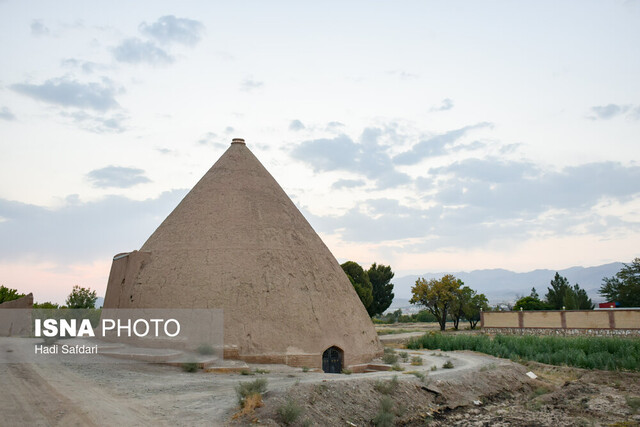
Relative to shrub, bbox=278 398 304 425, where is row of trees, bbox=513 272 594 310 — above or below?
below

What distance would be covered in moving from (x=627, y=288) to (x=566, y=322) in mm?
21187

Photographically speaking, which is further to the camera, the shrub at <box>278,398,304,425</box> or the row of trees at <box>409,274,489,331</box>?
the row of trees at <box>409,274,489,331</box>

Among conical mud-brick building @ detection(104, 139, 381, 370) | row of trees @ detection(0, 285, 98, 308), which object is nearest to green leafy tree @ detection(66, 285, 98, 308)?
row of trees @ detection(0, 285, 98, 308)

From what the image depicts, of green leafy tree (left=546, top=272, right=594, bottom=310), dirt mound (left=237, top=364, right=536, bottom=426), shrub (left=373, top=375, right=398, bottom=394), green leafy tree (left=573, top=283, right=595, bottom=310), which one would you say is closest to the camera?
dirt mound (left=237, top=364, right=536, bottom=426)

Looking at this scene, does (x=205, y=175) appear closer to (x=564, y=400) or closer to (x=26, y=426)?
(x=26, y=426)

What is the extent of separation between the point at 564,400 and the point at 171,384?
12.7 meters

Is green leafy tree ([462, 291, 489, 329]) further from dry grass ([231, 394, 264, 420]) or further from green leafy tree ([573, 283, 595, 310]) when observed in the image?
dry grass ([231, 394, 264, 420])

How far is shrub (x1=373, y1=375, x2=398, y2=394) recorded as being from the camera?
13773 mm

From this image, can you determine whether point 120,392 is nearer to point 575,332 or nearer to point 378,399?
point 378,399

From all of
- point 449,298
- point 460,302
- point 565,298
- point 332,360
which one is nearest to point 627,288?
point 565,298

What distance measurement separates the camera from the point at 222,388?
12.8m

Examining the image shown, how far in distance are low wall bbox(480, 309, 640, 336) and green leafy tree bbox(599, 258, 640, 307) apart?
2003 cm

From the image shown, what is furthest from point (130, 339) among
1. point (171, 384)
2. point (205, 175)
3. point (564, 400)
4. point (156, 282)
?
point (564, 400)

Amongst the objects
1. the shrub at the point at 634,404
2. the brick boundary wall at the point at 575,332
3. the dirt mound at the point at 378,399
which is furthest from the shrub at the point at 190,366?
the brick boundary wall at the point at 575,332
